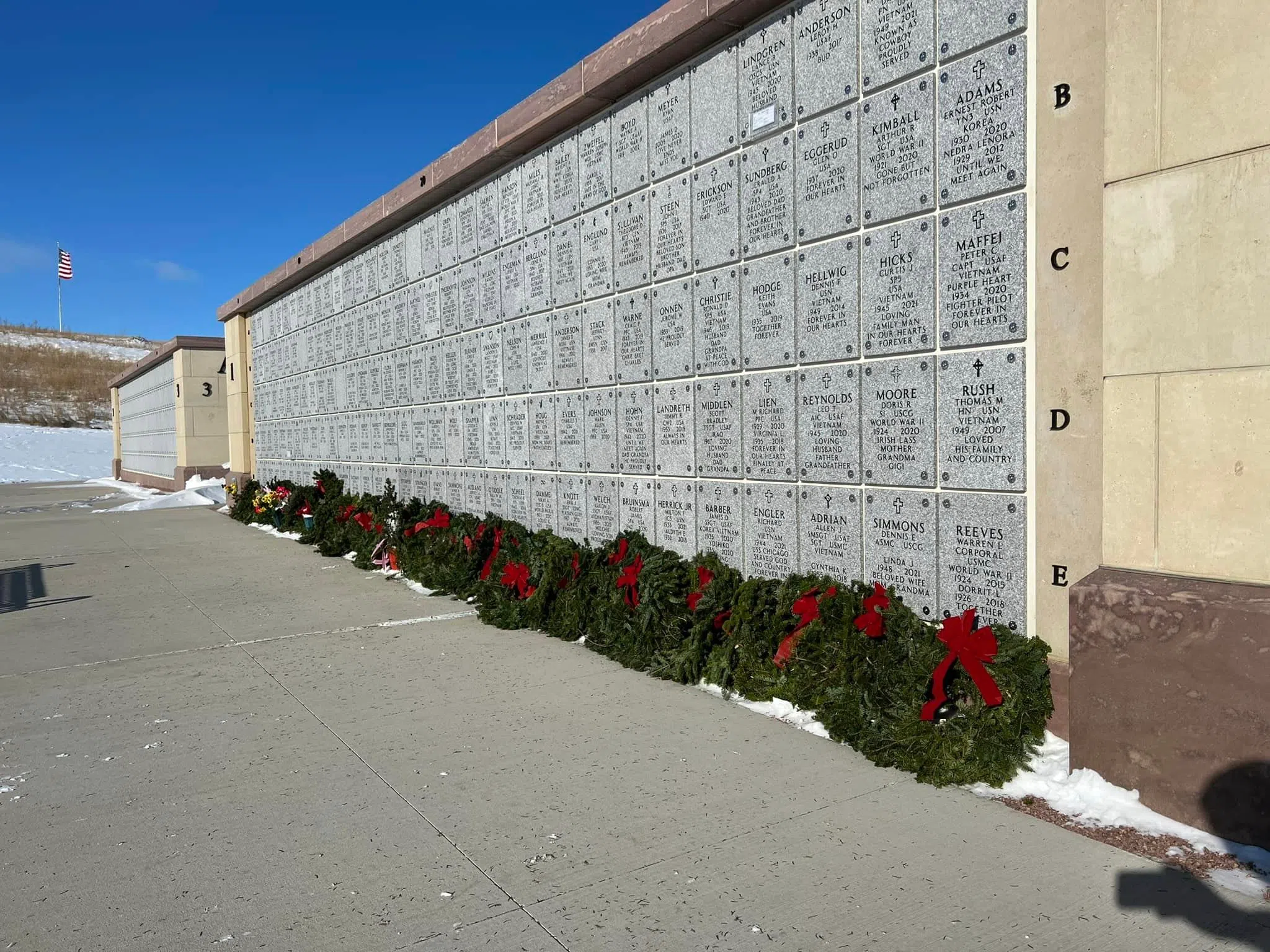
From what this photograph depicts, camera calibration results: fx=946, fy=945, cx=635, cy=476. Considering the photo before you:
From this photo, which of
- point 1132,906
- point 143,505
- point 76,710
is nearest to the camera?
point 1132,906

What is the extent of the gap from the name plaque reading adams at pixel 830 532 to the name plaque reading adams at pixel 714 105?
80.6 inches

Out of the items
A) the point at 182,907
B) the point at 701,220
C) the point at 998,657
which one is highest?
the point at 701,220

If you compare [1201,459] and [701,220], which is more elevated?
[701,220]

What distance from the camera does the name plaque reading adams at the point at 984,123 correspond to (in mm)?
3719

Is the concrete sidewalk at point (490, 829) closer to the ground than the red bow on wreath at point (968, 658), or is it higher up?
closer to the ground

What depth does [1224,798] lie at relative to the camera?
2.91 m

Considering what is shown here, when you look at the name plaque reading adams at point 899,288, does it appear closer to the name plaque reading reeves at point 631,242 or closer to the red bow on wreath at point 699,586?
the red bow on wreath at point 699,586

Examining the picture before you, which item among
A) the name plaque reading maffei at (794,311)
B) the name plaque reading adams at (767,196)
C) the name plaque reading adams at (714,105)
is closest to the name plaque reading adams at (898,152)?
the name plaque reading maffei at (794,311)

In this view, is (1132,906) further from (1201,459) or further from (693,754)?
(693,754)

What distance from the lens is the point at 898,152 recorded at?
166 inches

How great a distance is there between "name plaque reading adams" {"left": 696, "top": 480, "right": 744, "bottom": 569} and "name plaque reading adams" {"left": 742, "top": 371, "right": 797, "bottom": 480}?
0.22 metres

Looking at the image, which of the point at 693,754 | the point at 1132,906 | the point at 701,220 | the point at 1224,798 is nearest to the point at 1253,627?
the point at 1224,798

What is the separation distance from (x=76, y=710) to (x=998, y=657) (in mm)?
4308

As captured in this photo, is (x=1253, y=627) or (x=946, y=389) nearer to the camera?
(x=1253, y=627)
